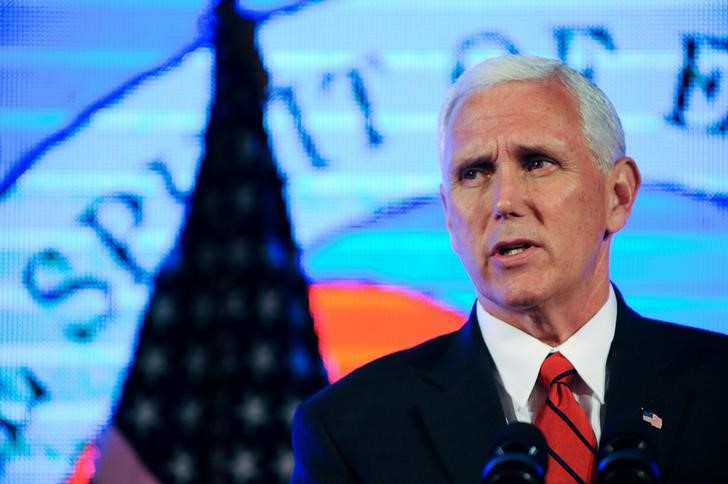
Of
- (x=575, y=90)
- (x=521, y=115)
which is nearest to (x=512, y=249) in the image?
(x=521, y=115)

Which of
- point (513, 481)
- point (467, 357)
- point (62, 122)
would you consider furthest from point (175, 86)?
point (513, 481)

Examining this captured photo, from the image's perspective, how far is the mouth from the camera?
2217 mm

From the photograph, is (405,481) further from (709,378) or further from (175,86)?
(175,86)

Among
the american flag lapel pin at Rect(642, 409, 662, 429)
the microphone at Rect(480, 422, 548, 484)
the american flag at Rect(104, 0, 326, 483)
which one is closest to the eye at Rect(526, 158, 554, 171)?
the american flag lapel pin at Rect(642, 409, 662, 429)

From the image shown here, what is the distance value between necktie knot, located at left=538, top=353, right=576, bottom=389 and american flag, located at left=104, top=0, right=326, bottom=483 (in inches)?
49.5

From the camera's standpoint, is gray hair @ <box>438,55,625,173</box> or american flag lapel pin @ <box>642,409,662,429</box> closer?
american flag lapel pin @ <box>642,409,662,429</box>

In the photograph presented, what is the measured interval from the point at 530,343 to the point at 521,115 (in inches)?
21.2

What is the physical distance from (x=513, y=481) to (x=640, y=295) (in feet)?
6.61

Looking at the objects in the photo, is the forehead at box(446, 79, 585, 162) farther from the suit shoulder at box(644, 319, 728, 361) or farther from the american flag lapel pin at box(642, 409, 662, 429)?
the american flag lapel pin at box(642, 409, 662, 429)

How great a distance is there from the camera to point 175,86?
11.4ft

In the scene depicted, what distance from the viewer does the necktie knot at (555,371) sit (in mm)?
2232

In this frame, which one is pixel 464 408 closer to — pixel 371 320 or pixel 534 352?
pixel 534 352

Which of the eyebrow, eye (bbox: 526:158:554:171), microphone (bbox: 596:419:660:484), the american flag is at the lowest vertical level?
the american flag

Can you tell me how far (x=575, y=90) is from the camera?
2.41m
